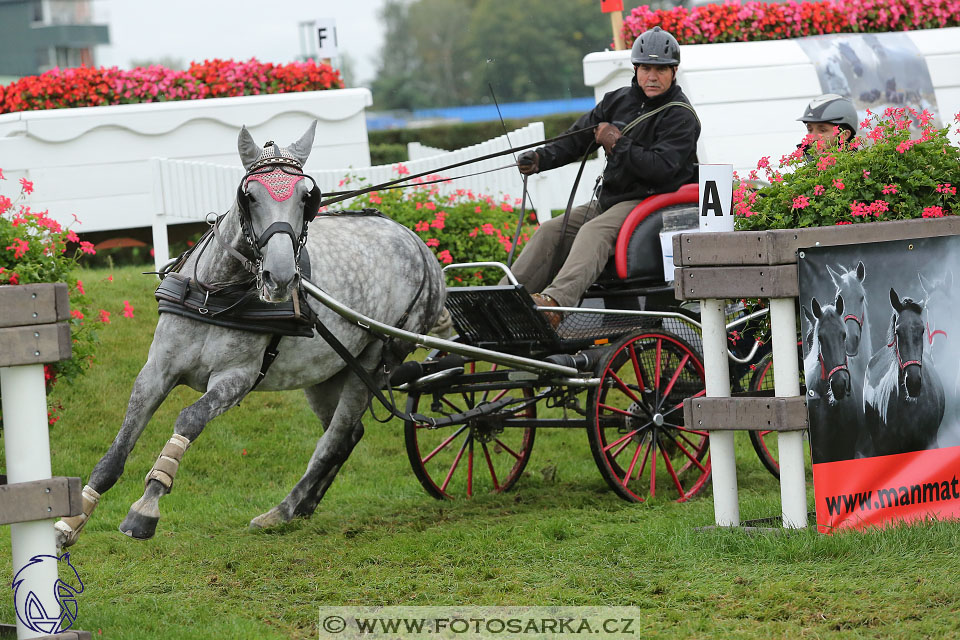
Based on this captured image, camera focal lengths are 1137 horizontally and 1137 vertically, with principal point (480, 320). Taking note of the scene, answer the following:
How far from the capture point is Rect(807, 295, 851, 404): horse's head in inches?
178

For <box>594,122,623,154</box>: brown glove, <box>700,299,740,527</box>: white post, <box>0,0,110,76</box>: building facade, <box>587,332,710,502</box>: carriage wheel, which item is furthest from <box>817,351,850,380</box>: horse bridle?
<box>0,0,110,76</box>: building facade

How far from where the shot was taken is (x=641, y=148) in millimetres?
6016

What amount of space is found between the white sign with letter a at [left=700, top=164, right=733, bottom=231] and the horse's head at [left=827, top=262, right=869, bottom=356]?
0.53m

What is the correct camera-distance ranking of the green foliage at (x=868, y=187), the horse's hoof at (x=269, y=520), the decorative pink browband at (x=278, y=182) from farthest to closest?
the horse's hoof at (x=269, y=520)
the green foliage at (x=868, y=187)
the decorative pink browband at (x=278, y=182)

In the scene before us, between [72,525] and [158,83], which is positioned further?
[158,83]

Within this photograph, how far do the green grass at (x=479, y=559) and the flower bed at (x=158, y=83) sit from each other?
4819 mm

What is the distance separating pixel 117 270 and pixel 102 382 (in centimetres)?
262

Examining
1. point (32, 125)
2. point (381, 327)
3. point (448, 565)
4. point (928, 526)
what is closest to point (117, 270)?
point (32, 125)

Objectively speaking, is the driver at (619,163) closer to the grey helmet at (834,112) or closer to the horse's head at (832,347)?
the grey helmet at (834,112)

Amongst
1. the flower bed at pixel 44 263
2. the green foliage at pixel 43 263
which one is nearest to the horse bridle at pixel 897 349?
the flower bed at pixel 44 263

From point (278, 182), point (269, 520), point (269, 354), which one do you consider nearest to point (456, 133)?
point (269, 520)

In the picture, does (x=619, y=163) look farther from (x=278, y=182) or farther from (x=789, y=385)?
(x=278, y=182)

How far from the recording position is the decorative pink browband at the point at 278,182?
14.8 feet

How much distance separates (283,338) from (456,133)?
21.9 meters
